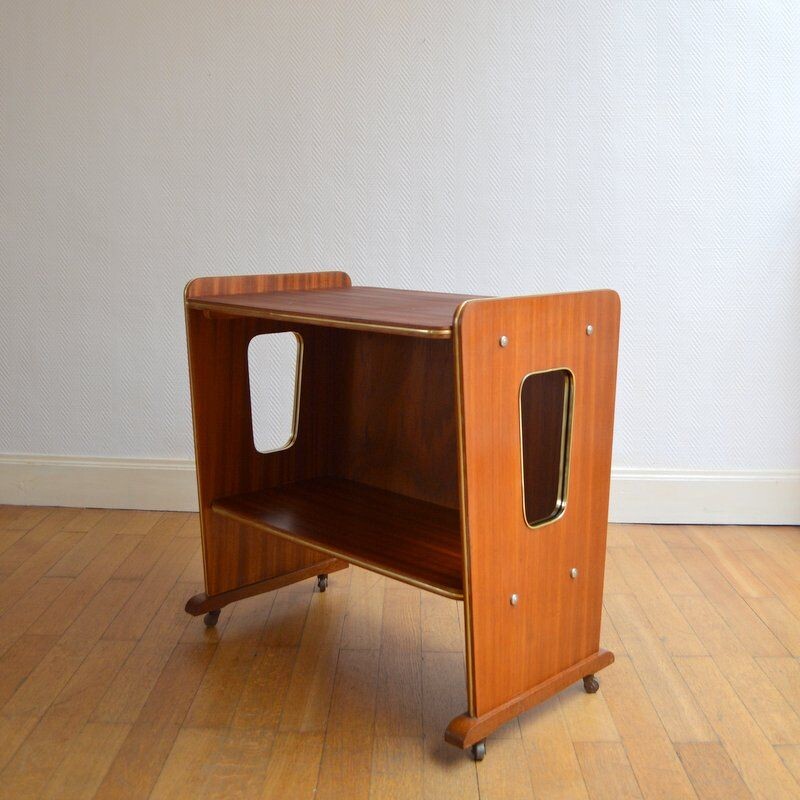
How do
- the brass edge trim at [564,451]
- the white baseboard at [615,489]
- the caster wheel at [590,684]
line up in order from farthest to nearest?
the white baseboard at [615,489] → the caster wheel at [590,684] → the brass edge trim at [564,451]

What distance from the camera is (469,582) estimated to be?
1.62 m

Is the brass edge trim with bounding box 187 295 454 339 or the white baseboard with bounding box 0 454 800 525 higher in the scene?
the brass edge trim with bounding box 187 295 454 339

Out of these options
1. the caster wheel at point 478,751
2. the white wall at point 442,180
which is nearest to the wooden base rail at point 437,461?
the caster wheel at point 478,751

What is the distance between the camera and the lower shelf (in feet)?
5.76

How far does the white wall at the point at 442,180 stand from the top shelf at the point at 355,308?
2.61ft

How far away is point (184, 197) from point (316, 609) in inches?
54.7

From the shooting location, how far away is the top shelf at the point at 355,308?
5.21 ft

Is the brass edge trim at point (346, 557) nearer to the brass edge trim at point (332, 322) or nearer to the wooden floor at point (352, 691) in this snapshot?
the wooden floor at point (352, 691)

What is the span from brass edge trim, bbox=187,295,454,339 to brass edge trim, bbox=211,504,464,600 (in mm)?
433

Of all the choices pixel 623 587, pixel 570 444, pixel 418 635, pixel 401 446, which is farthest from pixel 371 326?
pixel 623 587

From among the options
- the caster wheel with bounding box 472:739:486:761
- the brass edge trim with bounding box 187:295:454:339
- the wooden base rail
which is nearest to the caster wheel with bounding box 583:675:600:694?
the wooden base rail

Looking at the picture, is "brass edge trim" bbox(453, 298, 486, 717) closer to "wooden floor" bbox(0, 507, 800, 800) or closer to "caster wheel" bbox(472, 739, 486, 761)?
"caster wheel" bbox(472, 739, 486, 761)

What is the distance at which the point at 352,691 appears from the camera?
1936 mm

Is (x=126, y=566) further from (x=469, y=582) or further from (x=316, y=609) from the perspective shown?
(x=469, y=582)
